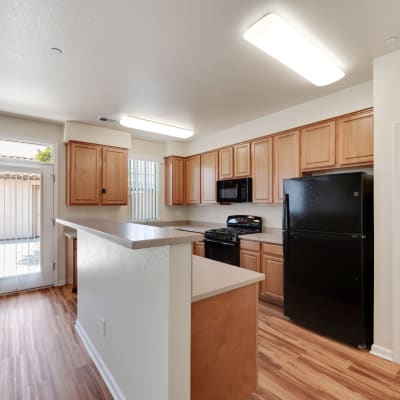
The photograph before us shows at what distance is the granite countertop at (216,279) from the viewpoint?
1335mm

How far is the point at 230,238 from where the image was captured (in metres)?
3.72

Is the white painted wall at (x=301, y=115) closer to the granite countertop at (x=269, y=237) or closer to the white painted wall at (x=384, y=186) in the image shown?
the white painted wall at (x=384, y=186)

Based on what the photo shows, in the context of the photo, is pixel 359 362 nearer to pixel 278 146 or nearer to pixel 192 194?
pixel 278 146

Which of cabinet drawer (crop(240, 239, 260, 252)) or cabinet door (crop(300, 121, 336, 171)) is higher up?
cabinet door (crop(300, 121, 336, 171))

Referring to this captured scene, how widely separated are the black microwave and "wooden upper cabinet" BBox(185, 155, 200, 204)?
63 cm

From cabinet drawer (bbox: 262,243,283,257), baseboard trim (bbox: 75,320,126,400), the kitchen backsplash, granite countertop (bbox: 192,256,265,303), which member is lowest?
baseboard trim (bbox: 75,320,126,400)

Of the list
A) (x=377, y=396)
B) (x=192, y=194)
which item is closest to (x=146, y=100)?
(x=192, y=194)

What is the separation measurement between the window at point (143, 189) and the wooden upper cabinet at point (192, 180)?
2.12ft

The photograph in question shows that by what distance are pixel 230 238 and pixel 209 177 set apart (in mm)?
1390

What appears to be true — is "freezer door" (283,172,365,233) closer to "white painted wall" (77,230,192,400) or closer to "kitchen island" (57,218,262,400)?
"kitchen island" (57,218,262,400)

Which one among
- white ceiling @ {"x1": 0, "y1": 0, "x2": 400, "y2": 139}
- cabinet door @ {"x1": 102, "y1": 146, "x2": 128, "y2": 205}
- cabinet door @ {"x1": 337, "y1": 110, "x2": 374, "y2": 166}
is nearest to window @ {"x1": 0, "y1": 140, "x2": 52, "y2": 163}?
white ceiling @ {"x1": 0, "y1": 0, "x2": 400, "y2": 139}

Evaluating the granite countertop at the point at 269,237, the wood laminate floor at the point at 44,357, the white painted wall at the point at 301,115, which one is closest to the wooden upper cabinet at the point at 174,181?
the white painted wall at the point at 301,115

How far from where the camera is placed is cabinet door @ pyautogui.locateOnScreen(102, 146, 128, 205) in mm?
4277

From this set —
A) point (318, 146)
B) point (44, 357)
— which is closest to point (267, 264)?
point (318, 146)
